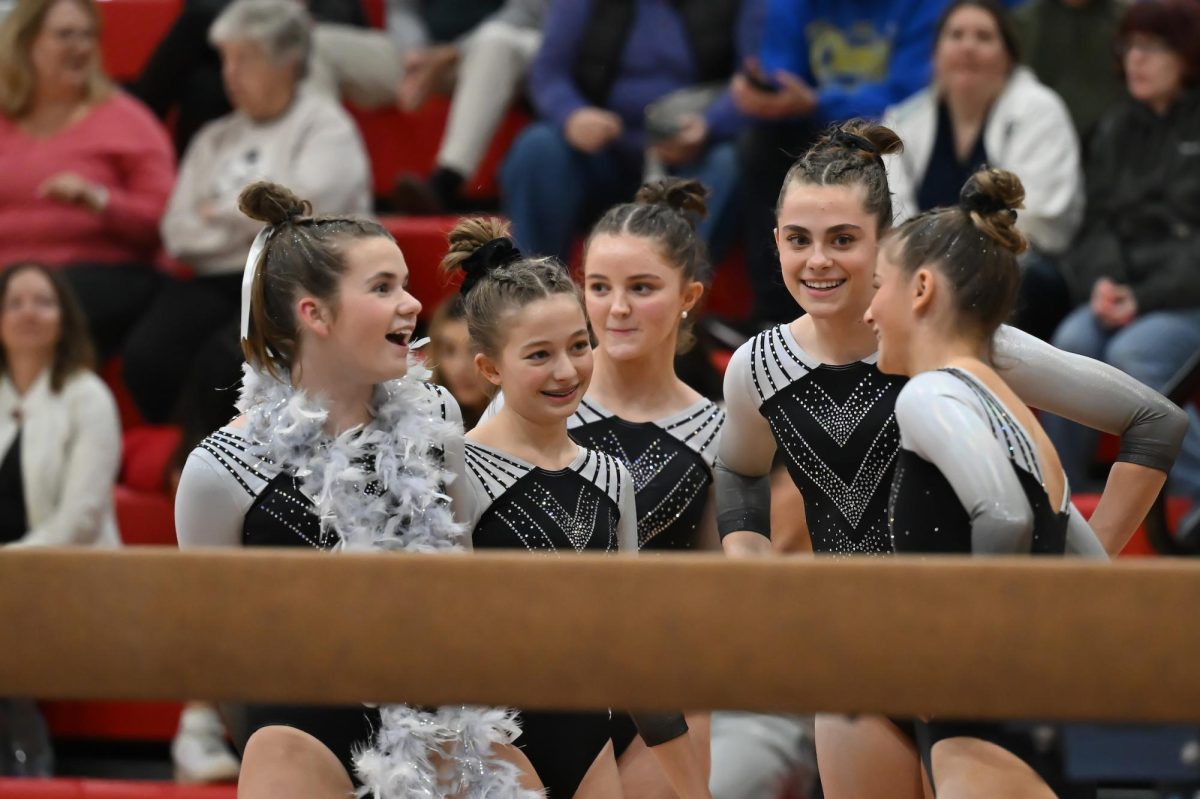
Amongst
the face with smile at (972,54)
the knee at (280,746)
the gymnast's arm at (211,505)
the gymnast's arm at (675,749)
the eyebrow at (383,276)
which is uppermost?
the face with smile at (972,54)

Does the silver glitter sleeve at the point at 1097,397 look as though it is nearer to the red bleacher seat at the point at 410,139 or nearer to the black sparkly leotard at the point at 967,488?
the black sparkly leotard at the point at 967,488

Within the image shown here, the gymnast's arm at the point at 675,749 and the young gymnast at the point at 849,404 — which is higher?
the young gymnast at the point at 849,404

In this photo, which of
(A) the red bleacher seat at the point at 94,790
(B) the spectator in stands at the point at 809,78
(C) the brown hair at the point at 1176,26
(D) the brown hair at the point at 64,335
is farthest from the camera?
(B) the spectator in stands at the point at 809,78

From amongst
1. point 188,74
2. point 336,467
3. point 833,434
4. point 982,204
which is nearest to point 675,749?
point 833,434

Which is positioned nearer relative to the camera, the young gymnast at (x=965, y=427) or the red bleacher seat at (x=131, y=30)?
the young gymnast at (x=965, y=427)

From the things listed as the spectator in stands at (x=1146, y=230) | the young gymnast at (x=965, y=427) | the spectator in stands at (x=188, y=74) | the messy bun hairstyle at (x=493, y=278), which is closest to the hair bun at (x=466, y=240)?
the messy bun hairstyle at (x=493, y=278)

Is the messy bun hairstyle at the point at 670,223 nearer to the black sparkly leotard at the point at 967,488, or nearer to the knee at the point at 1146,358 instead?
the black sparkly leotard at the point at 967,488

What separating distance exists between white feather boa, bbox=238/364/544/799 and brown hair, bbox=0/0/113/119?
7.94ft

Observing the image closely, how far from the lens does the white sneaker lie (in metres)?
3.24

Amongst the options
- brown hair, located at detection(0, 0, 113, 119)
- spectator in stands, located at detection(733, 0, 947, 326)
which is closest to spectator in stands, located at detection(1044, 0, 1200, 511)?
spectator in stands, located at detection(733, 0, 947, 326)

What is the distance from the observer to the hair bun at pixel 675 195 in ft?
8.32

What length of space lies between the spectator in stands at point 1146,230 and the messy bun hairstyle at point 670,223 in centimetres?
116

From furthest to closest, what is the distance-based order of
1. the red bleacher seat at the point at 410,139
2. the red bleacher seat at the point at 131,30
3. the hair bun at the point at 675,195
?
the red bleacher seat at the point at 131,30, the red bleacher seat at the point at 410,139, the hair bun at the point at 675,195

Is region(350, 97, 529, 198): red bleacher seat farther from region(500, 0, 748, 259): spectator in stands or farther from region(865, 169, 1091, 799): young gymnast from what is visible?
region(865, 169, 1091, 799): young gymnast
